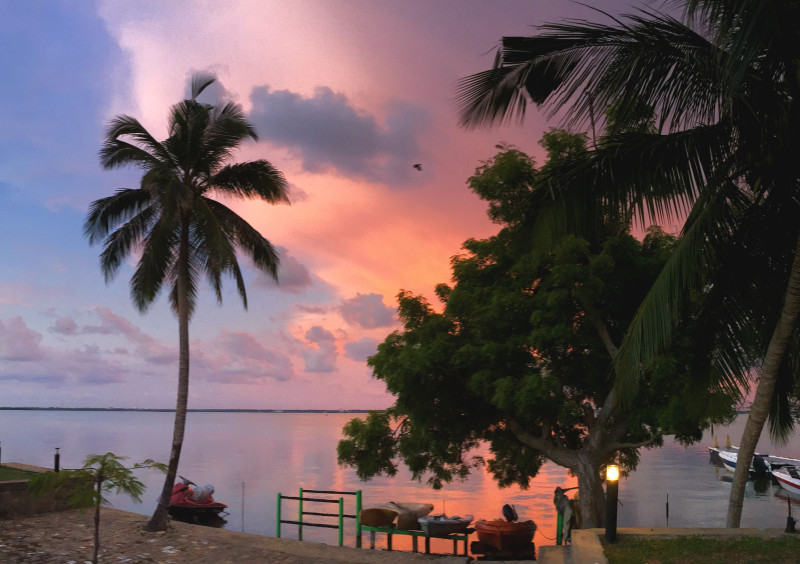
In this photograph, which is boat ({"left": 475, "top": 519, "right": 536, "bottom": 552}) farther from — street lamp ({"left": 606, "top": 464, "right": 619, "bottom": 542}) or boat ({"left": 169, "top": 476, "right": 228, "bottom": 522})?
boat ({"left": 169, "top": 476, "right": 228, "bottom": 522})

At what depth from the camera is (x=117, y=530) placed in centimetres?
1638

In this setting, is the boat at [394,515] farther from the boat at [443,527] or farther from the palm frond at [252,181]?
the palm frond at [252,181]

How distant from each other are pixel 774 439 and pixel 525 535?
760cm

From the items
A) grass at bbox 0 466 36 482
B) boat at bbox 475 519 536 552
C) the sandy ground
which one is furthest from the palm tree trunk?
grass at bbox 0 466 36 482

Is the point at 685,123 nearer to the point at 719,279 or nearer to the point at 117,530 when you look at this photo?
the point at 719,279

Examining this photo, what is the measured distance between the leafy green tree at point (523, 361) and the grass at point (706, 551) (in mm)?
3928

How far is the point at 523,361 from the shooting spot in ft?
50.3

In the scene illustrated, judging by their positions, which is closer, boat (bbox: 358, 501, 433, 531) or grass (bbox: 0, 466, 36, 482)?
grass (bbox: 0, 466, 36, 482)

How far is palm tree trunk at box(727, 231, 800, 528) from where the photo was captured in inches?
334

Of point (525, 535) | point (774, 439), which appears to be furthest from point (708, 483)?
point (774, 439)

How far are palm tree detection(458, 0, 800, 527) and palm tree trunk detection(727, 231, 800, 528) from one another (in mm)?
18

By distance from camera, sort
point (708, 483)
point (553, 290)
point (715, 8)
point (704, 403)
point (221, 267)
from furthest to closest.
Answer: point (708, 483), point (221, 267), point (553, 290), point (704, 403), point (715, 8)

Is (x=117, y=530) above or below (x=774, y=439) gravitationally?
below

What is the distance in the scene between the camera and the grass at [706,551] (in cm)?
860
